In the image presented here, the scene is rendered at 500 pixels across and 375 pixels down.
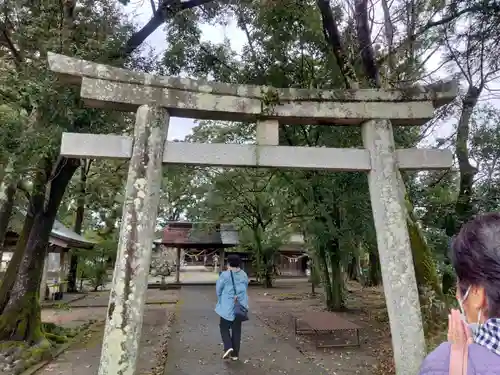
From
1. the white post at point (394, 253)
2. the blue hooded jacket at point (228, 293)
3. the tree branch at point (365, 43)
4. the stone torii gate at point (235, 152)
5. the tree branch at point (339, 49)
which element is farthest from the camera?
the tree branch at point (339, 49)

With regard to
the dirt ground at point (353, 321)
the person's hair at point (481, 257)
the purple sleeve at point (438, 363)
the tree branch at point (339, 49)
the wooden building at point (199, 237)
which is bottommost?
the dirt ground at point (353, 321)

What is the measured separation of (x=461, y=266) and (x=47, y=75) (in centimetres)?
635

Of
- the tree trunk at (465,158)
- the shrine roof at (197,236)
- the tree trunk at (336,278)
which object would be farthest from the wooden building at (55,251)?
the tree trunk at (465,158)

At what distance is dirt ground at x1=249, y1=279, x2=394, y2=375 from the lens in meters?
6.66

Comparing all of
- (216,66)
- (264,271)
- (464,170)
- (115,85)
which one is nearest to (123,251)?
(115,85)

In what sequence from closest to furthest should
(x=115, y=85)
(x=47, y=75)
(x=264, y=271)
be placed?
(x=115, y=85) < (x=47, y=75) < (x=264, y=271)

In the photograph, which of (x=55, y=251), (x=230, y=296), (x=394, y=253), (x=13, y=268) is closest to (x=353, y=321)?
(x=230, y=296)

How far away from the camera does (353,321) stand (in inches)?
438

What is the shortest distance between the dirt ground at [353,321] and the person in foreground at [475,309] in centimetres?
551

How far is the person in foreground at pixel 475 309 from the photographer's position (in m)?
1.13

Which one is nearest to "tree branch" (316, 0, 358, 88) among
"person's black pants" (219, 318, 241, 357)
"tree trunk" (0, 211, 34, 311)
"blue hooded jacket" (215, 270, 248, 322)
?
"blue hooded jacket" (215, 270, 248, 322)

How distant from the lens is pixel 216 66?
32.3ft

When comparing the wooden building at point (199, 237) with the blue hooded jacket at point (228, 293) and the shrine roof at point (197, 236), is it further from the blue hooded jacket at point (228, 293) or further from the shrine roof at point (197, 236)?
the blue hooded jacket at point (228, 293)

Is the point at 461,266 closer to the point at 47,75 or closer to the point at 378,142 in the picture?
the point at 378,142
